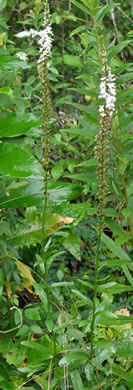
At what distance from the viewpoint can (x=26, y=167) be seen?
60.6 inches

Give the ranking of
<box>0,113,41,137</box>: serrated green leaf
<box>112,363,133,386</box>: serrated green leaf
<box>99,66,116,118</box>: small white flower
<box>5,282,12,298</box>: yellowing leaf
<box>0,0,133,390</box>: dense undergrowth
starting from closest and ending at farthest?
<box>99,66,116,118</box>: small white flower, <box>0,0,133,390</box>: dense undergrowth, <box>112,363,133,386</box>: serrated green leaf, <box>0,113,41,137</box>: serrated green leaf, <box>5,282,12,298</box>: yellowing leaf

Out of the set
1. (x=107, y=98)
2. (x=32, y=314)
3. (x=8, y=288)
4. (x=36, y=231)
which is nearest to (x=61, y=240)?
(x=36, y=231)

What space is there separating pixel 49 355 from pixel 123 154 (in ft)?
2.64

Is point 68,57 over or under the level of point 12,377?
over

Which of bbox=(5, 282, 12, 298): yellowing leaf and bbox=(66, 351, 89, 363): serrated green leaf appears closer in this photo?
bbox=(66, 351, 89, 363): serrated green leaf

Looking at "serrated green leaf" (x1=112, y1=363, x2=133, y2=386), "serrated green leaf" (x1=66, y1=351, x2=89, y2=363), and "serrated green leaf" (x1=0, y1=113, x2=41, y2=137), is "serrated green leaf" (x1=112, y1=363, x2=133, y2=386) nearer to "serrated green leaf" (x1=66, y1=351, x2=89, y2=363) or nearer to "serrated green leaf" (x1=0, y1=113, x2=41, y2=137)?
"serrated green leaf" (x1=66, y1=351, x2=89, y2=363)

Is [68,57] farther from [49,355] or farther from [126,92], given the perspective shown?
[49,355]

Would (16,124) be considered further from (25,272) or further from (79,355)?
(79,355)

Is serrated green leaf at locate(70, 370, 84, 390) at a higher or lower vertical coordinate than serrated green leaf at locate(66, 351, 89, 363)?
lower

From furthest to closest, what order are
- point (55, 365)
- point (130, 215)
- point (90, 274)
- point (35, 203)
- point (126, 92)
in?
point (90, 274), point (35, 203), point (130, 215), point (126, 92), point (55, 365)

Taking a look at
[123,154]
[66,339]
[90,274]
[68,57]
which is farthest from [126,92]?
[90,274]

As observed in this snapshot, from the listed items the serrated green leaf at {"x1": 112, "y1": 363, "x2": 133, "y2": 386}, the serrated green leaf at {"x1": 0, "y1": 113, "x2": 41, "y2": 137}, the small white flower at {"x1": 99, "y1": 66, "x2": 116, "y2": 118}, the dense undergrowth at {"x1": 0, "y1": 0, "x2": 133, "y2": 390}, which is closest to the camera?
the small white flower at {"x1": 99, "y1": 66, "x2": 116, "y2": 118}

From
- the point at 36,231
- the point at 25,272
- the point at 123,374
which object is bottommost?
the point at 123,374

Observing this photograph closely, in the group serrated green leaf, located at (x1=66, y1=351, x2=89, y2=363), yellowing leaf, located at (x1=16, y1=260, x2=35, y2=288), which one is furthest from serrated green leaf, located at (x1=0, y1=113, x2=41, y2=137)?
serrated green leaf, located at (x1=66, y1=351, x2=89, y2=363)
